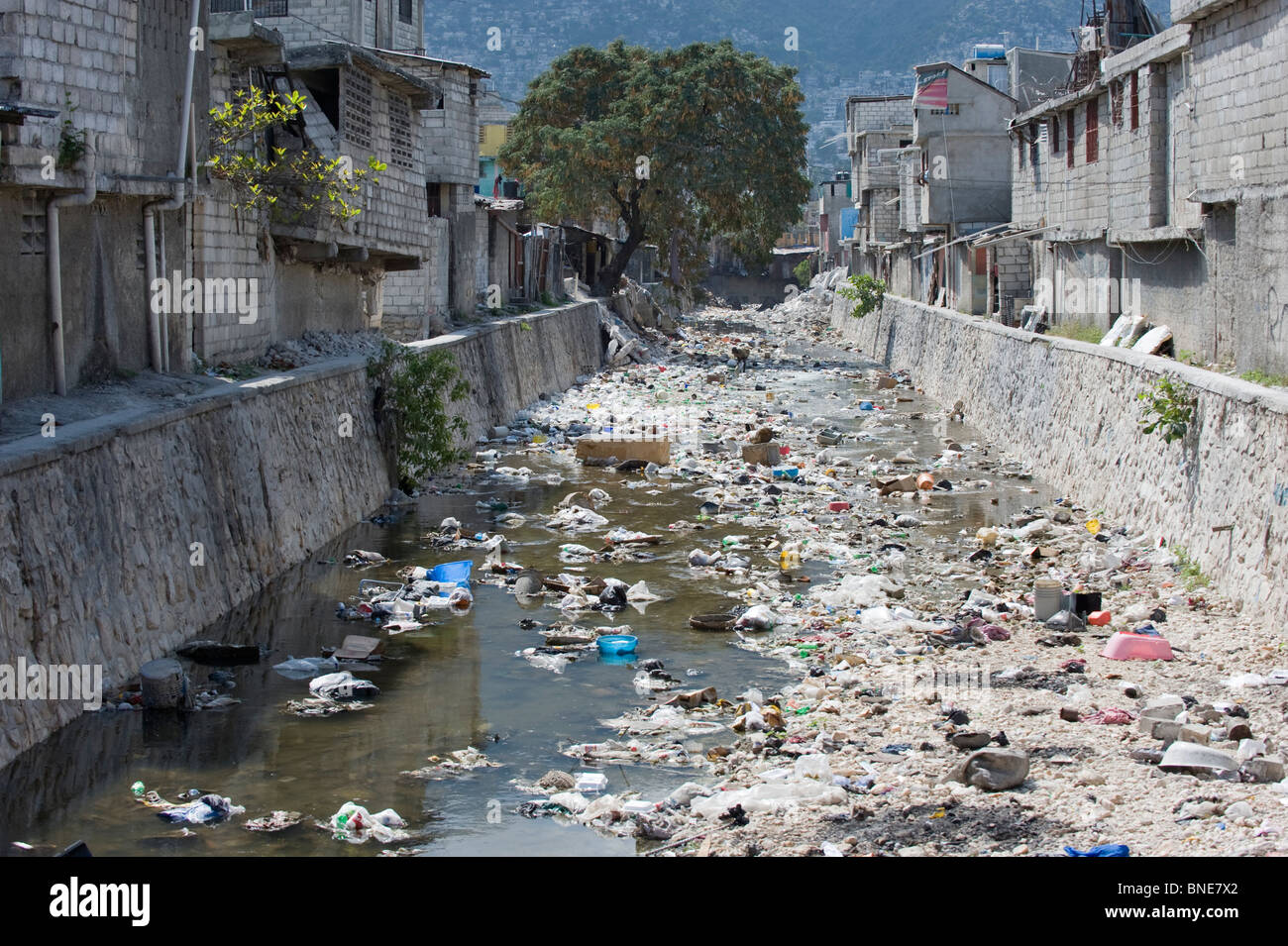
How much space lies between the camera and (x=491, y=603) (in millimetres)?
11664

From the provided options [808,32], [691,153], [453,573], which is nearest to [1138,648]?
[453,573]

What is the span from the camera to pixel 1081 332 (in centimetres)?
2062

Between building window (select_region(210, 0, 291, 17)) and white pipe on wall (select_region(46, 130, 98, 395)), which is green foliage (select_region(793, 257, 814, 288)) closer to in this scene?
building window (select_region(210, 0, 291, 17))

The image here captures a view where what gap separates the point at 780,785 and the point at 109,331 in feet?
24.9

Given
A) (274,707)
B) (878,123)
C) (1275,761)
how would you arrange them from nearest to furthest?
(1275,761) < (274,707) < (878,123)

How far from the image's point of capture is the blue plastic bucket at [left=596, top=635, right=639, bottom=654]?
398 inches

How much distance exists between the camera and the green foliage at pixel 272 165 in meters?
13.9

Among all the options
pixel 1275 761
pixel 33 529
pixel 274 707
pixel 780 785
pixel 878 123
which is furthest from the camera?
pixel 878 123

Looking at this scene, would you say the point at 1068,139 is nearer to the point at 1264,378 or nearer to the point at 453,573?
the point at 1264,378

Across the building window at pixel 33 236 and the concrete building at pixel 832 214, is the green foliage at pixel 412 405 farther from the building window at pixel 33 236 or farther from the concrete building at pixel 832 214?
the concrete building at pixel 832 214

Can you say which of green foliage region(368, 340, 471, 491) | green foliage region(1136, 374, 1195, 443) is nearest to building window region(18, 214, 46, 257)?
green foliage region(368, 340, 471, 491)

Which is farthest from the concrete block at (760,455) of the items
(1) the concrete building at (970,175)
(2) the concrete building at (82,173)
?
(2) the concrete building at (82,173)
